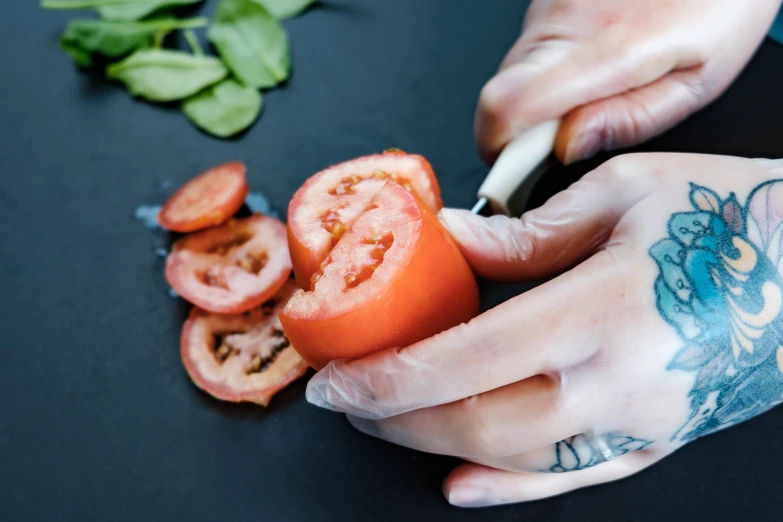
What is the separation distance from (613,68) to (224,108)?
0.94m

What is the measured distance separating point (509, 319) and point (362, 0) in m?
1.25

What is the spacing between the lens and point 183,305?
4.91 ft

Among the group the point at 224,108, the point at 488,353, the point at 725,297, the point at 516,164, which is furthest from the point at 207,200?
the point at 725,297

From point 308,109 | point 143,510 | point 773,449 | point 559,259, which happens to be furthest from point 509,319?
point 308,109

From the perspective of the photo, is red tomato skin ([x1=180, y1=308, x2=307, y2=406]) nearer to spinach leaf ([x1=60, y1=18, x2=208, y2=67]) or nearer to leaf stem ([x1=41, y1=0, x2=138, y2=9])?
spinach leaf ([x1=60, y1=18, x2=208, y2=67])

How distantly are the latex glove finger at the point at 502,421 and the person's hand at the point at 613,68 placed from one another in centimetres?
60

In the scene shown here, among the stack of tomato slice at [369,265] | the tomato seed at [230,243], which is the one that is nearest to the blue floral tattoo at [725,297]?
the stack of tomato slice at [369,265]

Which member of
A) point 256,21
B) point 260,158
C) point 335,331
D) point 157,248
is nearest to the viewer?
point 335,331

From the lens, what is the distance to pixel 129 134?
5.72ft

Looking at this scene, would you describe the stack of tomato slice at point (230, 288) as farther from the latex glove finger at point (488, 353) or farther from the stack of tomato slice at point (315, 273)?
the latex glove finger at point (488, 353)

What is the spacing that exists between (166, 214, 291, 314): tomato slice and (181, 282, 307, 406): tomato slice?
0.18 feet

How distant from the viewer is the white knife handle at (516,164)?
54.3 inches

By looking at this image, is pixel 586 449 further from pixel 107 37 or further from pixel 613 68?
pixel 107 37

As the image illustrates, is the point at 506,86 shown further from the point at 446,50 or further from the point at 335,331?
the point at 335,331
